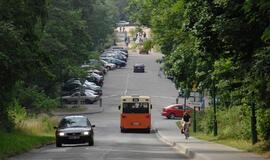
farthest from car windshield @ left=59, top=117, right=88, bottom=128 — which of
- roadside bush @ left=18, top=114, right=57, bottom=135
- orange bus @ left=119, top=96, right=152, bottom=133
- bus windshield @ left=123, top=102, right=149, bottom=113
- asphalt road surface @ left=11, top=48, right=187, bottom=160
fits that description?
bus windshield @ left=123, top=102, right=149, bottom=113

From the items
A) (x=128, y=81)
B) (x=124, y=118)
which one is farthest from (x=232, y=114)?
(x=128, y=81)

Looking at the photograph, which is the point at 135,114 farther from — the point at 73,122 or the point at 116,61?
the point at 116,61

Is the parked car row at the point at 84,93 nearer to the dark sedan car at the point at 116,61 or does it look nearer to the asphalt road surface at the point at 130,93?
the dark sedan car at the point at 116,61

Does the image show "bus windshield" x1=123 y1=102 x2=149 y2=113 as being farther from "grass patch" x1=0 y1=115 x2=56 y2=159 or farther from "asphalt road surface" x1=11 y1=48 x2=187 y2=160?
"grass patch" x1=0 y1=115 x2=56 y2=159

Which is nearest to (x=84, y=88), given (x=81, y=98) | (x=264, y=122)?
(x=81, y=98)

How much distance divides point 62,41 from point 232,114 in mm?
33972

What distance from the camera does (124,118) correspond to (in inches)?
2021

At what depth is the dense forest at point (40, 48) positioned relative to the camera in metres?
26.2

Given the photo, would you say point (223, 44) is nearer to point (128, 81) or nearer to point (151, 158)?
point (151, 158)

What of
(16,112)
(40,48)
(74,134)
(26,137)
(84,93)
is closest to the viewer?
(40,48)

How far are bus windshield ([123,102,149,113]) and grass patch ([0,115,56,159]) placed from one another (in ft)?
18.1

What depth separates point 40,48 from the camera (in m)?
29.5

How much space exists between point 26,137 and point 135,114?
56.4 ft

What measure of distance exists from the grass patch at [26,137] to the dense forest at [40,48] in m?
1.11
